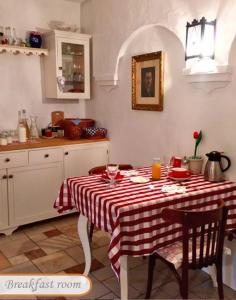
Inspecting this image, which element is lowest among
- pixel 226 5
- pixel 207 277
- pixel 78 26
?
pixel 207 277

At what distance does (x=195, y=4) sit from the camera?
2.45 meters

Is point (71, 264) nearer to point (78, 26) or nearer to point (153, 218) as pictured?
point (153, 218)

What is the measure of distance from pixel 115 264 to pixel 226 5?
194 centimetres

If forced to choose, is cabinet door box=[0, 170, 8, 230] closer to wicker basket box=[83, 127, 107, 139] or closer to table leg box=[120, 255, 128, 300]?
wicker basket box=[83, 127, 107, 139]

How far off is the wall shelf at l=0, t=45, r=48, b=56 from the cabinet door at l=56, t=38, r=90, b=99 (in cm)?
20

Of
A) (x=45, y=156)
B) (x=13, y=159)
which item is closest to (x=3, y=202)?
(x=13, y=159)

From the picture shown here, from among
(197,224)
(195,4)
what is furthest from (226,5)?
(197,224)

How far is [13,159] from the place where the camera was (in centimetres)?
312

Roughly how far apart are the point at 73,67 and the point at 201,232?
262 centimetres

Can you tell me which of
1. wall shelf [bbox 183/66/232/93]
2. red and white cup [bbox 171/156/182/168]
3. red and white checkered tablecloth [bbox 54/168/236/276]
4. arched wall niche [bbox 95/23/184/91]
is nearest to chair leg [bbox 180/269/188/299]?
red and white checkered tablecloth [bbox 54/168/236/276]

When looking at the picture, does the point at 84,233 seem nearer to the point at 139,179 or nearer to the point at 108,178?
the point at 108,178

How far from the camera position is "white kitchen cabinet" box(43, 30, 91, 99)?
3484 millimetres

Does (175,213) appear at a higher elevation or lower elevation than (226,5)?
lower

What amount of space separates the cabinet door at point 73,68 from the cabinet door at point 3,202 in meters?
1.12
